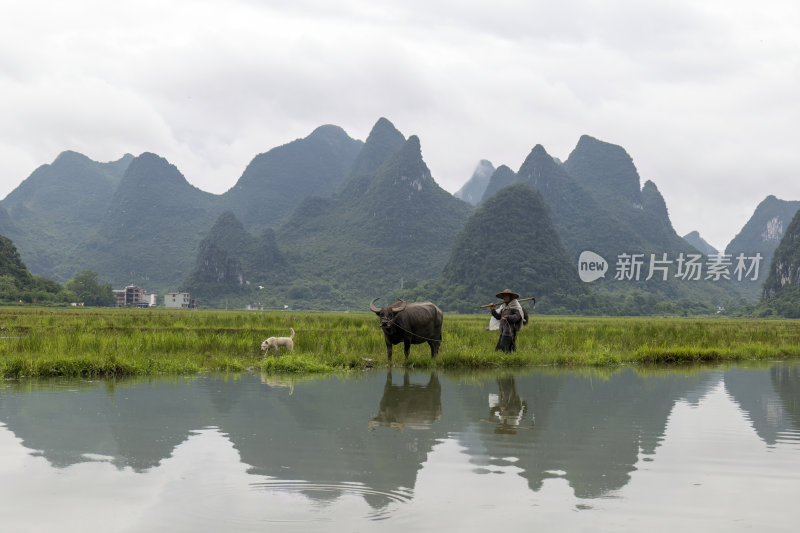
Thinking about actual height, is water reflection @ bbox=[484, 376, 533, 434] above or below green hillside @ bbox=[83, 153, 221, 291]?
below

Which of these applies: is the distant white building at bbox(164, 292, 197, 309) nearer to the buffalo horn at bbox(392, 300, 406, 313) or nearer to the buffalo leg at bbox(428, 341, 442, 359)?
the buffalo leg at bbox(428, 341, 442, 359)

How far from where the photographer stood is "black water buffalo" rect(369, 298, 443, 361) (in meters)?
10.6

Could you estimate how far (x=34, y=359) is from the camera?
27.5 feet

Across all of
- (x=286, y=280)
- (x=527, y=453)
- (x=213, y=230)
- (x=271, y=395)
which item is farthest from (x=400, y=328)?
(x=213, y=230)

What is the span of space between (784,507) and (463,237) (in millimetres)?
95760

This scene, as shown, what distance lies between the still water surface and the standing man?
11.6 feet

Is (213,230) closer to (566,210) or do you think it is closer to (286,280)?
(286,280)

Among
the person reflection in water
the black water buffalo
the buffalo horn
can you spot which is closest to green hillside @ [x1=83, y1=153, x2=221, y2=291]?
the black water buffalo

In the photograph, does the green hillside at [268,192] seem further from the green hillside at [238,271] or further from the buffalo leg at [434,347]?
the buffalo leg at [434,347]

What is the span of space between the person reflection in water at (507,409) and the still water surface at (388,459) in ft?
0.14

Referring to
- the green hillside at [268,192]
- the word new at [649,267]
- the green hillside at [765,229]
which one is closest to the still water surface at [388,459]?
the word new at [649,267]

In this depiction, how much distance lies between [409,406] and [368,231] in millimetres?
124705

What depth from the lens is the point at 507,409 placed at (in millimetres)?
6434

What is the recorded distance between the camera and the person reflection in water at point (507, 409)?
18.1ft
